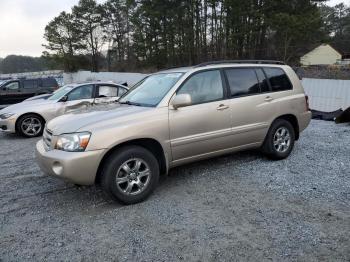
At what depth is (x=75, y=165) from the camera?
3828 millimetres

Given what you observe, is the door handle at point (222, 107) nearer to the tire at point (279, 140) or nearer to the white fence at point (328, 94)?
the tire at point (279, 140)

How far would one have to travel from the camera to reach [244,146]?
5371mm

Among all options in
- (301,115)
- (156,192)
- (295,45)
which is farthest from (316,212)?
(295,45)

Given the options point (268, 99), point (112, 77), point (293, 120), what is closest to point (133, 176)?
point (268, 99)

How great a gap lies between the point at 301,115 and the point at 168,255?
13.3 ft

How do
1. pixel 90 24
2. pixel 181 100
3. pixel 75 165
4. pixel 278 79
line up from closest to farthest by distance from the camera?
pixel 75 165 < pixel 181 100 < pixel 278 79 < pixel 90 24

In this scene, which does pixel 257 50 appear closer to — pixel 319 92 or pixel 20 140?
pixel 319 92

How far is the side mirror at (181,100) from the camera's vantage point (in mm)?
4332

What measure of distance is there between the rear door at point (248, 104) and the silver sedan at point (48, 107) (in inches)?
167

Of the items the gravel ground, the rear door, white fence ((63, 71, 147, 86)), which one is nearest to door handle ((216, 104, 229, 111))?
the rear door

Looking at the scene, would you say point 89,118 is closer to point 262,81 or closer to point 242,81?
point 242,81

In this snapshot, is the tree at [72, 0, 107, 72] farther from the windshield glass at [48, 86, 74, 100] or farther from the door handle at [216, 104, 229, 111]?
the door handle at [216, 104, 229, 111]

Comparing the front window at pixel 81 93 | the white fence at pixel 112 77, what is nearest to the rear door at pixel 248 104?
the front window at pixel 81 93

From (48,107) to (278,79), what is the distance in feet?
21.2
